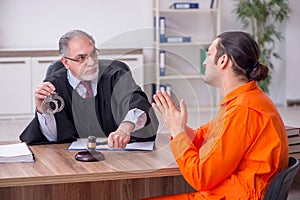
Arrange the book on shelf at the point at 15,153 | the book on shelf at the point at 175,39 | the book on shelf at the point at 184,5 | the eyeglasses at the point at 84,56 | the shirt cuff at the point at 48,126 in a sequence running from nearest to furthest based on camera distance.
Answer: the book on shelf at the point at 15,153
the eyeglasses at the point at 84,56
the shirt cuff at the point at 48,126
the book on shelf at the point at 175,39
the book on shelf at the point at 184,5

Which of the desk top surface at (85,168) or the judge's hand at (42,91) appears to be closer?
the desk top surface at (85,168)

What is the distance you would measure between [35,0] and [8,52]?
85 centimetres

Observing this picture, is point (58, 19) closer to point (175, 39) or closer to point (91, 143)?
point (175, 39)

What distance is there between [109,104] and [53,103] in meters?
0.25

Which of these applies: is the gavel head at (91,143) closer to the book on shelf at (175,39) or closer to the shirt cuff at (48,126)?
the shirt cuff at (48,126)

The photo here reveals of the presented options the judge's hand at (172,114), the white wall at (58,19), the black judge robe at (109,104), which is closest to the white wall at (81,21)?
the white wall at (58,19)

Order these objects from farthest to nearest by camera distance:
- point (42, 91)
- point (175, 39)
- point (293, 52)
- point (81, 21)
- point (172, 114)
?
point (293, 52) → point (81, 21) → point (175, 39) → point (42, 91) → point (172, 114)

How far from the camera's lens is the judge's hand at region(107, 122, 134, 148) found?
2311 mm

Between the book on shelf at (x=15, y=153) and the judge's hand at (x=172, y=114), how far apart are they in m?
0.55

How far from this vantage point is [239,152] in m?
1.90

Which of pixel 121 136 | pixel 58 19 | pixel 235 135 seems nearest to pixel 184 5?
pixel 58 19

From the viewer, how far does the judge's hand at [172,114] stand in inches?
79.3

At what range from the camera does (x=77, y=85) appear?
2.54 m

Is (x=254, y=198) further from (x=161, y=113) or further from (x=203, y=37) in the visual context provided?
(x=203, y=37)
